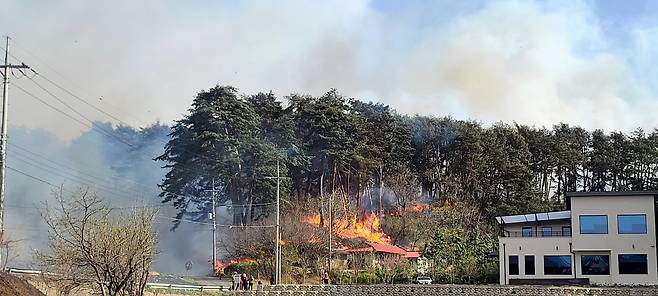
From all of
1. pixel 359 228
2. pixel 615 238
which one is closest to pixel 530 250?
pixel 615 238

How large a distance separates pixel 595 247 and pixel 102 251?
1178 inches

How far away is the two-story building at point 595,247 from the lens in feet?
140

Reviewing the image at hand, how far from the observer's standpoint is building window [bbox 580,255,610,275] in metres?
43.4

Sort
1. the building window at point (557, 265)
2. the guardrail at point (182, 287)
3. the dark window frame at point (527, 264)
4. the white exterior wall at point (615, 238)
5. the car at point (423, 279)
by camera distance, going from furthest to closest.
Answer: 1. the car at point (423, 279)
2. the dark window frame at point (527, 264)
3. the building window at point (557, 265)
4. the white exterior wall at point (615, 238)
5. the guardrail at point (182, 287)

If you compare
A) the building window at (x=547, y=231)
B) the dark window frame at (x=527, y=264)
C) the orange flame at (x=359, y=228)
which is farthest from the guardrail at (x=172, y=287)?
the orange flame at (x=359, y=228)

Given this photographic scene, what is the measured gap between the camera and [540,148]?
6981cm

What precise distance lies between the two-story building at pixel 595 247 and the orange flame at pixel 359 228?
17.2 meters

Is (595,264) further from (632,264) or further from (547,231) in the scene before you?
(547,231)

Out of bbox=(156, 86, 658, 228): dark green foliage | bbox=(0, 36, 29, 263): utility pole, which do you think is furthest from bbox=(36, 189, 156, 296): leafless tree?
bbox=(156, 86, 658, 228): dark green foliage

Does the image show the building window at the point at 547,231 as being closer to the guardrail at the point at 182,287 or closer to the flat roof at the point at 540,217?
the flat roof at the point at 540,217

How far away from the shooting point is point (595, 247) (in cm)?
4325

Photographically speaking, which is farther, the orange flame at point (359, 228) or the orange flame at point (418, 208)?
the orange flame at point (418, 208)

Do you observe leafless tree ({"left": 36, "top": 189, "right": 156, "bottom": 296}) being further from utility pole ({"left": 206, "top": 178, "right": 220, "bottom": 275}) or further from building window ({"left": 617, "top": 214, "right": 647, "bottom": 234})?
utility pole ({"left": 206, "top": 178, "right": 220, "bottom": 275})

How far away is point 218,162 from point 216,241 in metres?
5.81
